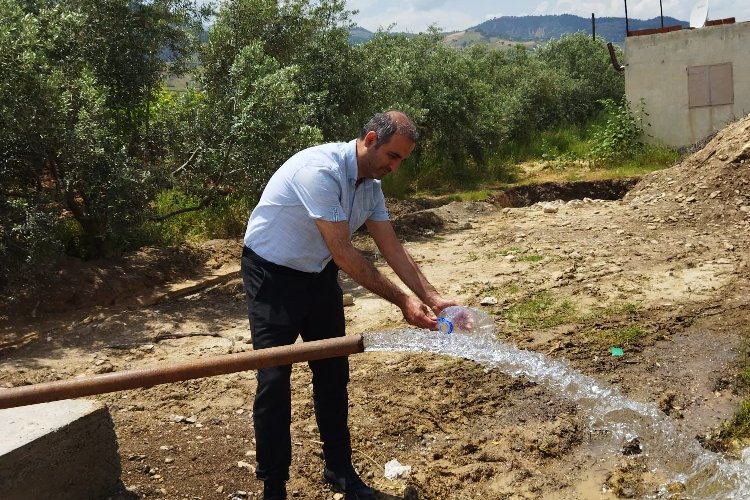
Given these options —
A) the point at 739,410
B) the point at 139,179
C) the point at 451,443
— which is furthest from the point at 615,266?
the point at 139,179

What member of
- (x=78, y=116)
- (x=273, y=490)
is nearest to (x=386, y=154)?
(x=273, y=490)

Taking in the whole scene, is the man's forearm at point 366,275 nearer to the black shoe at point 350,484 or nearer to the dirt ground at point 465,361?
the black shoe at point 350,484

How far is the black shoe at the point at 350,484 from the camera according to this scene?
3410mm

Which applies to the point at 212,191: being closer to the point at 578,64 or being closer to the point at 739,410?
the point at 739,410

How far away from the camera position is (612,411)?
14.4 feet

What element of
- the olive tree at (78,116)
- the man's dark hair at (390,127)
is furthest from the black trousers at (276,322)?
the olive tree at (78,116)

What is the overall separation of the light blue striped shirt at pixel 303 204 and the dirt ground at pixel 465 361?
1244mm

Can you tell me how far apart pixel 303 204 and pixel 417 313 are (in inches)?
25.2

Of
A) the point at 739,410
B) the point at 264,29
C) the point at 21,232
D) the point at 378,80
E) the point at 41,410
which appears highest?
the point at 264,29

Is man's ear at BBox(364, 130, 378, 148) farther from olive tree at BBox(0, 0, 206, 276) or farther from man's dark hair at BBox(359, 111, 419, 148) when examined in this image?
olive tree at BBox(0, 0, 206, 276)

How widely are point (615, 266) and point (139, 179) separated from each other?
4726 millimetres

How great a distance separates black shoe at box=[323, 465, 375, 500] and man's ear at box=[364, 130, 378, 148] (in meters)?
1.53

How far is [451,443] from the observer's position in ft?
13.4

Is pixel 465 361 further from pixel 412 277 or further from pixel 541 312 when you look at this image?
pixel 412 277
